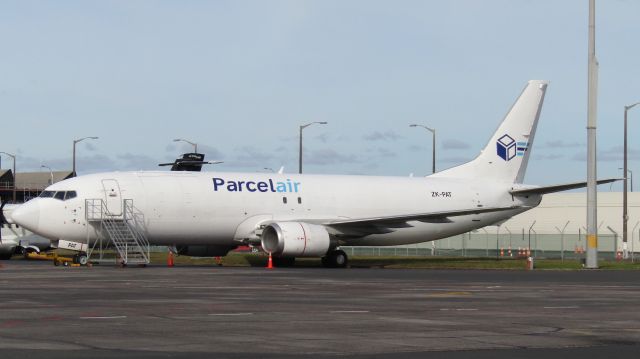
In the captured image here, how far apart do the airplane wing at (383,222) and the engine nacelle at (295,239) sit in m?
1.36

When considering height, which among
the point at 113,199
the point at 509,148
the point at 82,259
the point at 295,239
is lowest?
the point at 82,259

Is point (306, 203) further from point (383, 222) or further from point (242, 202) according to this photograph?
point (383, 222)

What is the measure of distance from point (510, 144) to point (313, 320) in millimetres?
39490

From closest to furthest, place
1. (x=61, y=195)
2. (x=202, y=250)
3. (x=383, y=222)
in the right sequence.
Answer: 1. (x=61, y=195)
2. (x=383, y=222)
3. (x=202, y=250)

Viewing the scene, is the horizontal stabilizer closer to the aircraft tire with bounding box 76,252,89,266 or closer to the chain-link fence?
the aircraft tire with bounding box 76,252,89,266

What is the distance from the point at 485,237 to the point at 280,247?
163ft

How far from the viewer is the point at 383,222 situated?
46.4 m

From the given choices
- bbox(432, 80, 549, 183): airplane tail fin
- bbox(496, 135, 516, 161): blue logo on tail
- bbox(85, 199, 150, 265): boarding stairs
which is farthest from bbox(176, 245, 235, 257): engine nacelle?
bbox(496, 135, 516, 161): blue logo on tail

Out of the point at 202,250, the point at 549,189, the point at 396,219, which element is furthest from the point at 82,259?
the point at 549,189

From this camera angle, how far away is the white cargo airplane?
4359 cm

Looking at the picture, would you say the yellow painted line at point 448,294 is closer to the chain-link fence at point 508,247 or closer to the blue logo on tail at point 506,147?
the blue logo on tail at point 506,147

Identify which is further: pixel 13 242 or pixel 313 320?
pixel 13 242

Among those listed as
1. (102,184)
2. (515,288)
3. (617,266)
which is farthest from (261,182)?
(515,288)

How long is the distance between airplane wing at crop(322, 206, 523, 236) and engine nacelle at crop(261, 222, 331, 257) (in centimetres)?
136
